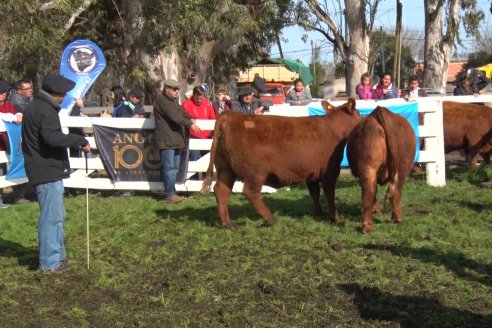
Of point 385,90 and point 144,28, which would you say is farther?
point 144,28

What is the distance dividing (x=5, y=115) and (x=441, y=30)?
15.2 metres

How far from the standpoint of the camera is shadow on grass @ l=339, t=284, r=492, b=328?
5.12 metres

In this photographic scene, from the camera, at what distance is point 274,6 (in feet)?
68.7

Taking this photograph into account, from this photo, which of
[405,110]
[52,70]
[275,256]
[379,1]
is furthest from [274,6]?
[275,256]

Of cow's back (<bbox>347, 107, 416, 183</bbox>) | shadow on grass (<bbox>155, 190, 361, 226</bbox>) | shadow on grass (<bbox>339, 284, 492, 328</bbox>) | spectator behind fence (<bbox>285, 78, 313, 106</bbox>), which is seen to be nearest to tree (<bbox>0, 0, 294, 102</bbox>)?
spectator behind fence (<bbox>285, 78, 313, 106</bbox>)

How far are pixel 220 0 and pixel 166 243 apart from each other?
10605mm

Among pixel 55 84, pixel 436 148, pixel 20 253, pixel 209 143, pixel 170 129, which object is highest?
pixel 55 84

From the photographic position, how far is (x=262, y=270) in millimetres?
6633

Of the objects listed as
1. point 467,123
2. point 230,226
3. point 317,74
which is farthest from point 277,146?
point 317,74

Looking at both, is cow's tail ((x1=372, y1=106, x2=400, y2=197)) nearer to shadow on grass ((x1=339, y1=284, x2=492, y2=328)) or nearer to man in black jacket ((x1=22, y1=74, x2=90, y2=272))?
shadow on grass ((x1=339, y1=284, x2=492, y2=328))

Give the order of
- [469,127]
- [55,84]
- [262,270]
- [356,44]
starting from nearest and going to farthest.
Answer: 1. [262,270]
2. [55,84]
3. [469,127]
4. [356,44]

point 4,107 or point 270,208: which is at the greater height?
point 4,107

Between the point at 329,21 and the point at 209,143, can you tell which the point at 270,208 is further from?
the point at 329,21

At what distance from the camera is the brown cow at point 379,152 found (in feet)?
25.6
